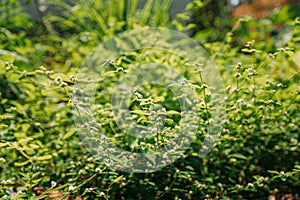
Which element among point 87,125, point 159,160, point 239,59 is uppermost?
point 239,59

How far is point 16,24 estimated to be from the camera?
1.86 meters

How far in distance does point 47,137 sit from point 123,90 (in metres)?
0.36

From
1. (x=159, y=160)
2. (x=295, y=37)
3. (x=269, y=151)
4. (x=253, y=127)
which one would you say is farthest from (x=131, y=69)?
(x=295, y=37)

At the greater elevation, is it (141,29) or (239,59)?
(141,29)

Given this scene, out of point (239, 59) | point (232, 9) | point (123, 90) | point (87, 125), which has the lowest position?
point (87, 125)

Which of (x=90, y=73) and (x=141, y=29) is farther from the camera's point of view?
(x=141, y=29)

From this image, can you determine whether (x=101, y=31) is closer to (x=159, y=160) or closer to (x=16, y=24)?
(x=16, y=24)

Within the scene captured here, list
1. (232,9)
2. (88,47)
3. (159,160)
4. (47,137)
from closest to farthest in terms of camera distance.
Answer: (159,160)
(47,137)
(88,47)
(232,9)

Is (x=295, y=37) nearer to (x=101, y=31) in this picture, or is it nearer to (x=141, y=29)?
(x=141, y=29)

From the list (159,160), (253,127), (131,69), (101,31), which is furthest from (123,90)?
(101,31)

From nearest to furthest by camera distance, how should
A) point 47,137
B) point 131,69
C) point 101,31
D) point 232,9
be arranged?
point 131,69, point 47,137, point 101,31, point 232,9

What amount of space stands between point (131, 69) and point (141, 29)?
462 mm

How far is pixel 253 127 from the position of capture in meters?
1.41

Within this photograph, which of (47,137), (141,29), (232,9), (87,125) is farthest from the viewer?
(232,9)
